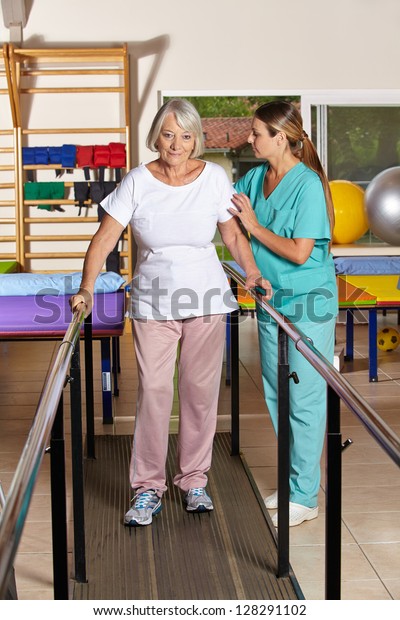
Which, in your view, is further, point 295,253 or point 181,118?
point 295,253

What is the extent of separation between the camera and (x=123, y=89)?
7109 mm

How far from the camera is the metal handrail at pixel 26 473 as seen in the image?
3.47ft

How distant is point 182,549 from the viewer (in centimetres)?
260

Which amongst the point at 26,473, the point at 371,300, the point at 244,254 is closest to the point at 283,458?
the point at 244,254

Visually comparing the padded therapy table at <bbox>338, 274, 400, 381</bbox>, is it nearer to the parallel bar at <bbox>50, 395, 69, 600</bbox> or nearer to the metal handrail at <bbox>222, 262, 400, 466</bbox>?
the metal handrail at <bbox>222, 262, 400, 466</bbox>

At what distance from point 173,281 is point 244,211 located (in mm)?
300

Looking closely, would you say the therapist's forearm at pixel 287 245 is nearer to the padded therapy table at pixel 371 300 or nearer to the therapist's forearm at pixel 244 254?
the therapist's forearm at pixel 244 254

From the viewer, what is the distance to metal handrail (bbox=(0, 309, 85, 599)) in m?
1.06

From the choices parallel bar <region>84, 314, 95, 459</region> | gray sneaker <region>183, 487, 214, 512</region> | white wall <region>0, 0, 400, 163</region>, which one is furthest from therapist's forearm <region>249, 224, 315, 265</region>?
white wall <region>0, 0, 400, 163</region>

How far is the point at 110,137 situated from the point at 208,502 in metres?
4.94

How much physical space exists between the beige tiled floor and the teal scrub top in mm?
709

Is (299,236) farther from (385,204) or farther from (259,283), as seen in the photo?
(385,204)

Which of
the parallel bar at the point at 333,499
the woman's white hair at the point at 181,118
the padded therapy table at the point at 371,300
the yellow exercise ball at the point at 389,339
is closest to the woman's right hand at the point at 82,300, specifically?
the woman's white hair at the point at 181,118
